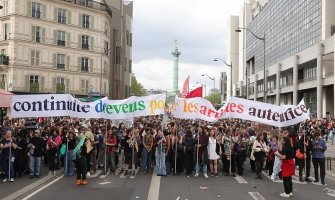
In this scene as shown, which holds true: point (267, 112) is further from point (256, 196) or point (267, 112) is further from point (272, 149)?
point (256, 196)

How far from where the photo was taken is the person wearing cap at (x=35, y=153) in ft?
45.9

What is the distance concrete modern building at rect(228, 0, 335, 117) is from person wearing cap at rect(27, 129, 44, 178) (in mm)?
26457

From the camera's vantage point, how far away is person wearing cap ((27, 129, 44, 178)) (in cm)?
1398

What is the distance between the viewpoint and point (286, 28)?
6694cm

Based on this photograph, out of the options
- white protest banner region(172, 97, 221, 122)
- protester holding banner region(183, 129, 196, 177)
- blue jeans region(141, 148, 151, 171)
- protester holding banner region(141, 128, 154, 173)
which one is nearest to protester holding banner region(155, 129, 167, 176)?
protester holding banner region(141, 128, 154, 173)

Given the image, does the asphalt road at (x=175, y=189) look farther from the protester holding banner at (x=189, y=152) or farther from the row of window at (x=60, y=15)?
the row of window at (x=60, y=15)

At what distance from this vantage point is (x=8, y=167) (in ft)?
43.9

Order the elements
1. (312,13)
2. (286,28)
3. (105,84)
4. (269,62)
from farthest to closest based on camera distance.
Result: (269,62) → (286,28) → (105,84) → (312,13)

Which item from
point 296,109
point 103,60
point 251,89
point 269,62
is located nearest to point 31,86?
point 103,60

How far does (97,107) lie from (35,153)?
2.86 meters

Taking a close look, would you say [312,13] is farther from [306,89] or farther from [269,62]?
[269,62]

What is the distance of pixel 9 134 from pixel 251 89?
275ft

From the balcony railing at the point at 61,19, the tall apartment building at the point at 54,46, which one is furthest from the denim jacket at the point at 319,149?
the balcony railing at the point at 61,19

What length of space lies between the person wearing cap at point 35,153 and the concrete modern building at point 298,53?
86.8ft
